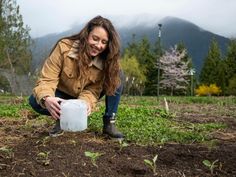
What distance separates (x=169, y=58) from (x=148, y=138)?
37.9m

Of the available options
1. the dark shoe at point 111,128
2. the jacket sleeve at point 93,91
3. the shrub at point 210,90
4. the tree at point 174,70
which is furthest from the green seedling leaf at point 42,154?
the tree at point 174,70

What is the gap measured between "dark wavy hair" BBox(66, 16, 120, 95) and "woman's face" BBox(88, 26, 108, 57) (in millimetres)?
32

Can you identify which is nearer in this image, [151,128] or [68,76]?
[68,76]

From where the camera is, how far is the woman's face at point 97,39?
3.47m

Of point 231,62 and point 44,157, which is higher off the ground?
point 44,157

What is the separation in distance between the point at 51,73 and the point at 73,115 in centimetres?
54

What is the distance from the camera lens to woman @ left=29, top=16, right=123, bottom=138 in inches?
137

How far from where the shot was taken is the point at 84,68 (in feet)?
11.8

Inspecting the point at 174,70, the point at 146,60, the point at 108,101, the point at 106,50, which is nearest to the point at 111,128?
the point at 108,101

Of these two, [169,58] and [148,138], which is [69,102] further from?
[169,58]

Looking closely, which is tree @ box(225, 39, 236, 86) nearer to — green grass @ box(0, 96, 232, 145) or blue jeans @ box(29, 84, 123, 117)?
green grass @ box(0, 96, 232, 145)

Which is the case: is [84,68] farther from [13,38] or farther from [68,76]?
[13,38]

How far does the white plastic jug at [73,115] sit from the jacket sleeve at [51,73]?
254mm

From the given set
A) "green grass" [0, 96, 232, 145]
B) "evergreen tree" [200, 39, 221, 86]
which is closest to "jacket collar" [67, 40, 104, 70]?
"green grass" [0, 96, 232, 145]
